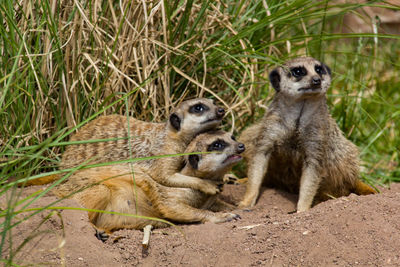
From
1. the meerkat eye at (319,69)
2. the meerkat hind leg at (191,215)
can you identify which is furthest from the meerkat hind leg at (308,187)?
the meerkat eye at (319,69)

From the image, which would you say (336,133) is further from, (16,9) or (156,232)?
(16,9)

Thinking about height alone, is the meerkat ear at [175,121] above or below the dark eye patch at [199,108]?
below

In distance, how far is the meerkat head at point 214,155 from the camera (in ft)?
10.0

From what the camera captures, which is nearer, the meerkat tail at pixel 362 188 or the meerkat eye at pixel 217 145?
the meerkat eye at pixel 217 145

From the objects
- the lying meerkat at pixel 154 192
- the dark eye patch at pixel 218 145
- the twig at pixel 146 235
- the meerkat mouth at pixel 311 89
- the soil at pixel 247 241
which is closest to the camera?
the soil at pixel 247 241

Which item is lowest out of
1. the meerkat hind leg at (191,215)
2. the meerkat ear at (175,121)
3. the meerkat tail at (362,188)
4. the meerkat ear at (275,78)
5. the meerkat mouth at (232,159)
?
the meerkat tail at (362,188)

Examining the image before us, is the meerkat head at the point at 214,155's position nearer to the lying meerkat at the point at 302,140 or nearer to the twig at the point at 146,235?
the lying meerkat at the point at 302,140

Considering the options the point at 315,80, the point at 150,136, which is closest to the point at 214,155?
the point at 150,136

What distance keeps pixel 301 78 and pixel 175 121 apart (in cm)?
82

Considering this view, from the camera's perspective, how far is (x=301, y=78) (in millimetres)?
3260

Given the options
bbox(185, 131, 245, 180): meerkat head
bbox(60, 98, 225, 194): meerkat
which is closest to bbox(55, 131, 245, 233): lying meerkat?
bbox(185, 131, 245, 180): meerkat head

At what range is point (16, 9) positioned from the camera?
332 centimetres

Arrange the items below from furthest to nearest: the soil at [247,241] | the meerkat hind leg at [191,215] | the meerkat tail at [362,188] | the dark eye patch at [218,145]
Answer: the meerkat tail at [362,188] < the dark eye patch at [218,145] < the meerkat hind leg at [191,215] < the soil at [247,241]

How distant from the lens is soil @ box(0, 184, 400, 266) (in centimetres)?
226
